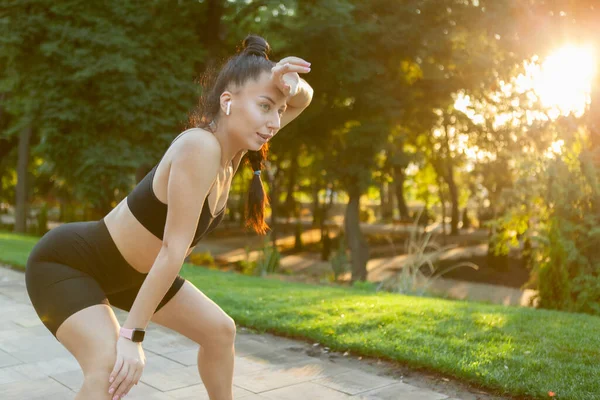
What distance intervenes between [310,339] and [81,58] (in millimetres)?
11186

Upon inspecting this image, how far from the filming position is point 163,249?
2.31 meters

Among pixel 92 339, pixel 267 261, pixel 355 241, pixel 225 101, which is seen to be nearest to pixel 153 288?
pixel 92 339

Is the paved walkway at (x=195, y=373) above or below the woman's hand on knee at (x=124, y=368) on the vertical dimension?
below

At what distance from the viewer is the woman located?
2.29 meters

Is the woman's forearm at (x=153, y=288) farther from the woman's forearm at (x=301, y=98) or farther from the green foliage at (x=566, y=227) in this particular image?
the green foliage at (x=566, y=227)

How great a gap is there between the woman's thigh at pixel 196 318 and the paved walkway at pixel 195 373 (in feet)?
4.39

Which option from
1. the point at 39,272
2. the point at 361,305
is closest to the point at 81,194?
the point at 361,305

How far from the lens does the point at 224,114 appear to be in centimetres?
251

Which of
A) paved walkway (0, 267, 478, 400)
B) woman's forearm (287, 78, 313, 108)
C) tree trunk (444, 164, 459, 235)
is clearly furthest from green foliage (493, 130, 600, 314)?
tree trunk (444, 164, 459, 235)

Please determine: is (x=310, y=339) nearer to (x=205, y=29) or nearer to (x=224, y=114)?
(x=224, y=114)

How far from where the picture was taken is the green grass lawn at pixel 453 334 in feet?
14.2

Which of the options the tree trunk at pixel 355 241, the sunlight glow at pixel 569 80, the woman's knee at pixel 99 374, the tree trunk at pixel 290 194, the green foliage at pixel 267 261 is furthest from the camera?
the tree trunk at pixel 290 194

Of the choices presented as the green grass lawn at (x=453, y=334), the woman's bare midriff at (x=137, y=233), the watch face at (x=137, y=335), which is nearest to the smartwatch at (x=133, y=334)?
the watch face at (x=137, y=335)

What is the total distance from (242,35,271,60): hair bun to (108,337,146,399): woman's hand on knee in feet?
4.03
